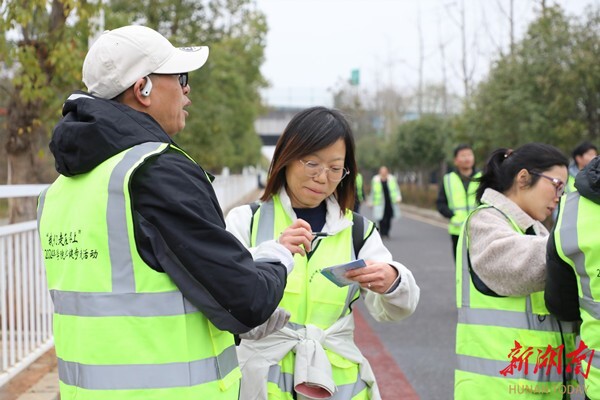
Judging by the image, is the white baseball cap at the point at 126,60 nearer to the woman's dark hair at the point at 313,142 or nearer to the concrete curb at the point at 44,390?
the woman's dark hair at the point at 313,142

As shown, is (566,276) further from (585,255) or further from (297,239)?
(297,239)

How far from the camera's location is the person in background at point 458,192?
348 inches

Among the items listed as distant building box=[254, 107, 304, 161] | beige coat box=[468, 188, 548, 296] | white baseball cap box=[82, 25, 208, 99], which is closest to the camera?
white baseball cap box=[82, 25, 208, 99]

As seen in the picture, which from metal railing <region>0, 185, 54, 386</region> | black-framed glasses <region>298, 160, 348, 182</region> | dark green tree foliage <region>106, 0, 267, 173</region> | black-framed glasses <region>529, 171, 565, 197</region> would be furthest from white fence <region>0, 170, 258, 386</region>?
dark green tree foliage <region>106, 0, 267, 173</region>

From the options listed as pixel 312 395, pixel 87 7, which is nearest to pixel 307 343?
pixel 312 395

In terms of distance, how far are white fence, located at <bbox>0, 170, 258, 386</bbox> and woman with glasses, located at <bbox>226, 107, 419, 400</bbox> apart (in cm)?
237

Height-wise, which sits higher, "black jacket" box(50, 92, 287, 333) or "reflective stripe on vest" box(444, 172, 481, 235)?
"black jacket" box(50, 92, 287, 333)

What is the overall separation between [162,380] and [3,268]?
315 cm

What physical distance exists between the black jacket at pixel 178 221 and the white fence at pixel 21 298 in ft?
8.95

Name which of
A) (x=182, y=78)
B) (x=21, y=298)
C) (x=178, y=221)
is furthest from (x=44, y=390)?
(x=178, y=221)

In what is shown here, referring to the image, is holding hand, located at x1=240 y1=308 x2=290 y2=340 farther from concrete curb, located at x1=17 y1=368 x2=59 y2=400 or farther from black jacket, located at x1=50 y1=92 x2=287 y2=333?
concrete curb, located at x1=17 y1=368 x2=59 y2=400

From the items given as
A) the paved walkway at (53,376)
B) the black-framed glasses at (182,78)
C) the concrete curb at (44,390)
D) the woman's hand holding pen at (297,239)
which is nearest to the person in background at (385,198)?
the paved walkway at (53,376)

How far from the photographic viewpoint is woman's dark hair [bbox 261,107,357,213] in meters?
2.74

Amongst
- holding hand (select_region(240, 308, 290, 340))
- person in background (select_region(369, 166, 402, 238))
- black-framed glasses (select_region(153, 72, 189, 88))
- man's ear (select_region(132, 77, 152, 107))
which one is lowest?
person in background (select_region(369, 166, 402, 238))
